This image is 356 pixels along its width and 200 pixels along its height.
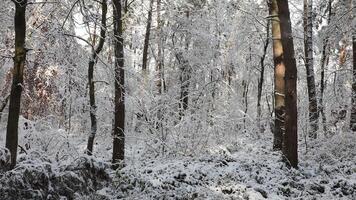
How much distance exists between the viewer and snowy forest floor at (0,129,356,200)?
22.8 ft

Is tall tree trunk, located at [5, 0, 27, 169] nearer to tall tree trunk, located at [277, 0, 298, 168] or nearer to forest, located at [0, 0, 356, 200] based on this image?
forest, located at [0, 0, 356, 200]

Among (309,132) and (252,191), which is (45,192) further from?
(309,132)

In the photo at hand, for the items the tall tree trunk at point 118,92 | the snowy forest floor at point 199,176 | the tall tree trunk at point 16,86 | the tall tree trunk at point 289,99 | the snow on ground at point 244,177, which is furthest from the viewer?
the tall tree trunk at point 118,92

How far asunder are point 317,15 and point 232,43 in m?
7.36

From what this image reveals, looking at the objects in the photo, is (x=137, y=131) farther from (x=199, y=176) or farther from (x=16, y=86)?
(x=16, y=86)

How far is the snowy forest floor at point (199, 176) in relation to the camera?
274 inches

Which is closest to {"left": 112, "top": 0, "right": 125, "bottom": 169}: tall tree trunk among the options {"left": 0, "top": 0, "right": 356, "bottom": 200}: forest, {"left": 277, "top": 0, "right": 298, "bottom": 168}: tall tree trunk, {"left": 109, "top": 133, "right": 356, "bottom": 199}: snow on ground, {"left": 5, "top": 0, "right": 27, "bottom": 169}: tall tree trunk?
{"left": 0, "top": 0, "right": 356, "bottom": 200}: forest

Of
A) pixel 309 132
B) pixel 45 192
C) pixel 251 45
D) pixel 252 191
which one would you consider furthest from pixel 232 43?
pixel 45 192

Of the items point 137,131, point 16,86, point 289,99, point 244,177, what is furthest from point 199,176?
point 137,131

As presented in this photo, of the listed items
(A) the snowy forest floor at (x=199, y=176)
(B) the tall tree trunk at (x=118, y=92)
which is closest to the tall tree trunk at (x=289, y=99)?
(A) the snowy forest floor at (x=199, y=176)

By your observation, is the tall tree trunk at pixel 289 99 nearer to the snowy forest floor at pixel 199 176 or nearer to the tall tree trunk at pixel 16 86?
the snowy forest floor at pixel 199 176

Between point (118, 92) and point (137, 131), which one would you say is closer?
point (118, 92)

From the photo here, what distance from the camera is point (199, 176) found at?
9.84 m

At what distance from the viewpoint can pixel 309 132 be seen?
1476cm
